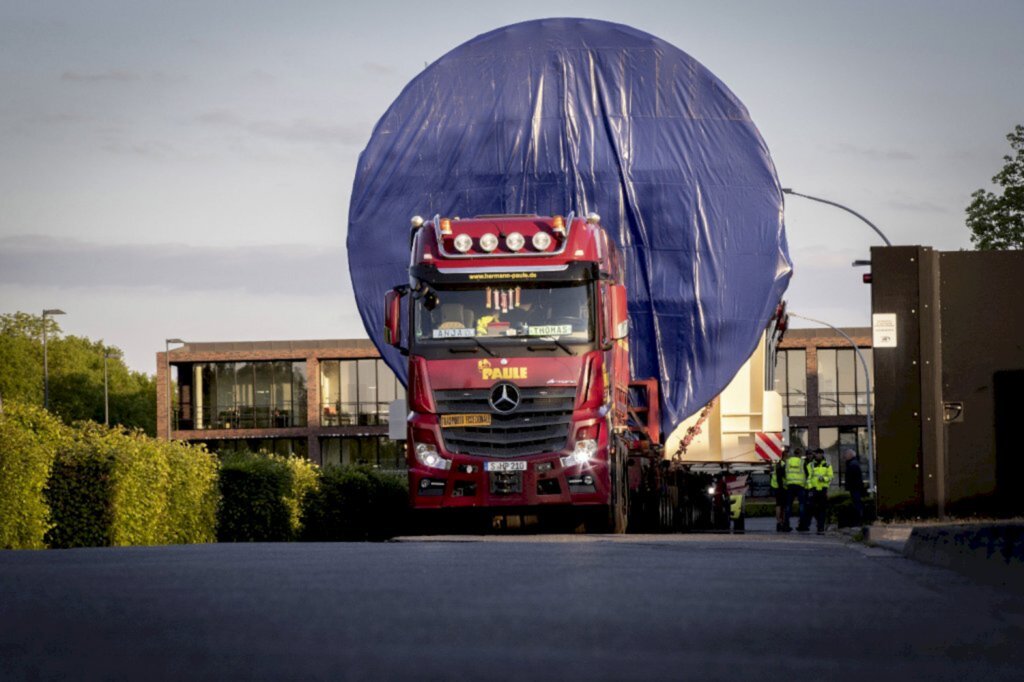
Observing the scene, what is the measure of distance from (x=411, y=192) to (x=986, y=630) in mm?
15988

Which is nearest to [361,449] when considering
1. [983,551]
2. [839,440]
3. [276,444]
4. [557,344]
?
[276,444]

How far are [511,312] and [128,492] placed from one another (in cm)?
623

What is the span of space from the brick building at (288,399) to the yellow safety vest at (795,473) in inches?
2003

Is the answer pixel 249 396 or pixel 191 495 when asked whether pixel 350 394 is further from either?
pixel 191 495

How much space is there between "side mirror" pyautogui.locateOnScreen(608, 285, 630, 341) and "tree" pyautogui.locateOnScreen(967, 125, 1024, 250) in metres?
31.7

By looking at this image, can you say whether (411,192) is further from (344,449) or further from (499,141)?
(344,449)

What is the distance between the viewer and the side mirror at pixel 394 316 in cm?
1900

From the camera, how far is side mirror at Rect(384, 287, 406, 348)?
62.3ft

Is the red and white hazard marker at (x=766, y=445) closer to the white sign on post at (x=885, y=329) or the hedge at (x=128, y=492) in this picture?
the hedge at (x=128, y=492)

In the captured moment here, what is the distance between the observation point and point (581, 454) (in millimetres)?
18734

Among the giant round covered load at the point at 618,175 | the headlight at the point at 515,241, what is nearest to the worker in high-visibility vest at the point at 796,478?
the giant round covered load at the point at 618,175

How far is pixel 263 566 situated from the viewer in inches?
400

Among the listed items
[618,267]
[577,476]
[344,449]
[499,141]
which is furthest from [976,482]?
[344,449]

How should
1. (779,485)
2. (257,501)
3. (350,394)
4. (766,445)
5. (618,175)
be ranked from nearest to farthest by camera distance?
(618,175) < (766,445) < (257,501) < (779,485) < (350,394)
